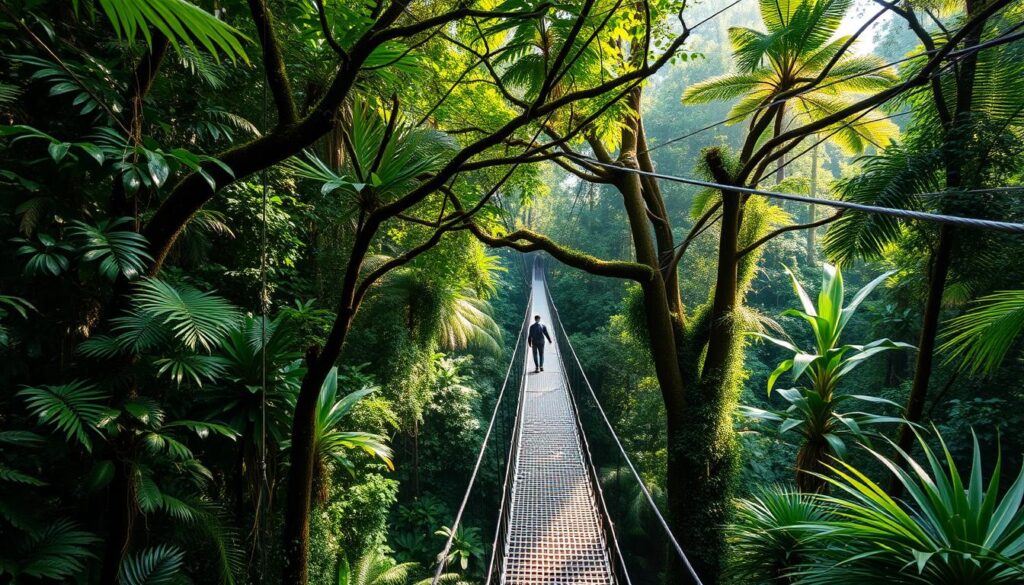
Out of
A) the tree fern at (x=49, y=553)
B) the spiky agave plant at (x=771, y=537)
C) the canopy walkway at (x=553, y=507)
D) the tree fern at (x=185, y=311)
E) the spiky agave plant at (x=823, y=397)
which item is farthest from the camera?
the canopy walkway at (x=553, y=507)

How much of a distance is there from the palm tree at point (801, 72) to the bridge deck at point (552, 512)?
10.3 feet

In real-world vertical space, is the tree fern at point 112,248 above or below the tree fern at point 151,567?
above

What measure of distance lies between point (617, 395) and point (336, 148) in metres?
7.02

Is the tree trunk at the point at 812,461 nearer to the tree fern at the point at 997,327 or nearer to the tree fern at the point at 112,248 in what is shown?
the tree fern at the point at 997,327

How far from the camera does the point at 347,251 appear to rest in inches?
163

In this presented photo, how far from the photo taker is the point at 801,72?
332cm

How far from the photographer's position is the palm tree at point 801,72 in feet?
9.00

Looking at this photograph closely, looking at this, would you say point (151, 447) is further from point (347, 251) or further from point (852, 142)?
point (852, 142)

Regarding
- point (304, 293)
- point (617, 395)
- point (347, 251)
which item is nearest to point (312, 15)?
point (304, 293)

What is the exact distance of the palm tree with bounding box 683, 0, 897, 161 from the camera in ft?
9.00

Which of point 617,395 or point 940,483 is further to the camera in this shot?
point 617,395

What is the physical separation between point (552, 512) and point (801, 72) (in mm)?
3861

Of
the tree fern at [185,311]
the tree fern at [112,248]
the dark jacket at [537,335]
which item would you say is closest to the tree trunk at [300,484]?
the tree fern at [185,311]

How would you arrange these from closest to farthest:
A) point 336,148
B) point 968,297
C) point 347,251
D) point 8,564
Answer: point 8,564 → point 968,297 → point 336,148 → point 347,251
